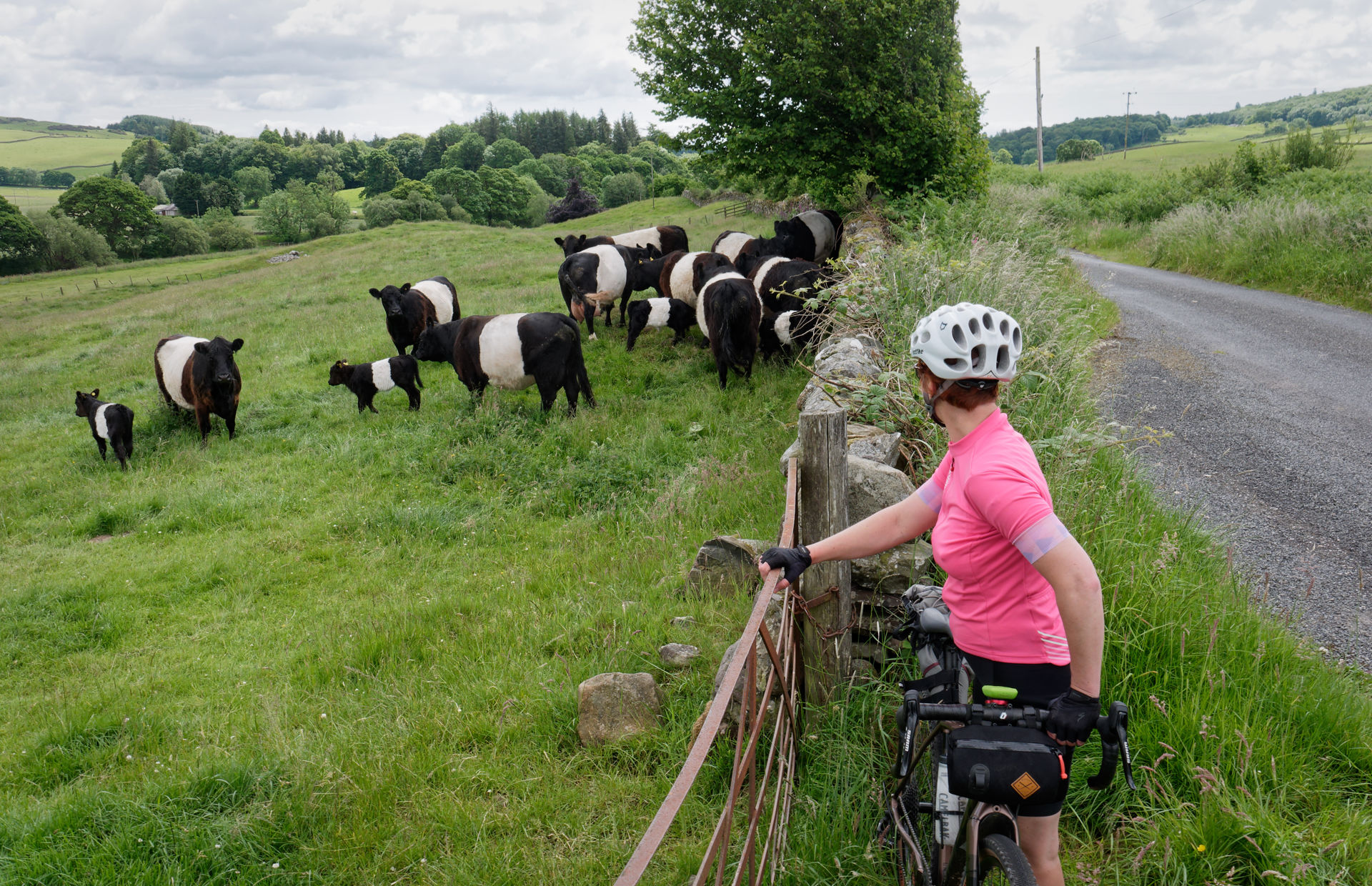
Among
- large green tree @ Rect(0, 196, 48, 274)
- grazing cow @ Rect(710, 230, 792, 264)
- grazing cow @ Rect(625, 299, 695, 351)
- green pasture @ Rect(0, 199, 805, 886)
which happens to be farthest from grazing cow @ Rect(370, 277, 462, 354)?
large green tree @ Rect(0, 196, 48, 274)

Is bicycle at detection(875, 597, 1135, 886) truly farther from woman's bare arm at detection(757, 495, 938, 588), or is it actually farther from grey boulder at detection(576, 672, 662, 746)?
grey boulder at detection(576, 672, 662, 746)

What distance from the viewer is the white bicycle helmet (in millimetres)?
2143

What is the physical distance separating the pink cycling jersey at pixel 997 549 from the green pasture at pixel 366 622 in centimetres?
156

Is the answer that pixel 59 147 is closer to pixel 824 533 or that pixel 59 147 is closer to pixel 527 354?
pixel 527 354

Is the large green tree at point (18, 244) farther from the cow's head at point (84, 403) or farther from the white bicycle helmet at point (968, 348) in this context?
the white bicycle helmet at point (968, 348)

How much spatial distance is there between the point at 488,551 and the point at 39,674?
3.29 m

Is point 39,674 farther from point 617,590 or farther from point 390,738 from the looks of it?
point 617,590

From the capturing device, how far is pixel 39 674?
5305mm

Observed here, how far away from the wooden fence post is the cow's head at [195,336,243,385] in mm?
10386

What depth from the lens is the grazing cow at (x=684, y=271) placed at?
14195mm

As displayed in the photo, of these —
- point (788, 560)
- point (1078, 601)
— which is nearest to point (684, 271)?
point (788, 560)

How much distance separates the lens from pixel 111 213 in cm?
6575

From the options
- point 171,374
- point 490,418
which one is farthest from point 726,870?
point 171,374

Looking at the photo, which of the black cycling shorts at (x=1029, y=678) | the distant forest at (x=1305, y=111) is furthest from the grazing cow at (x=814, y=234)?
the distant forest at (x=1305, y=111)
